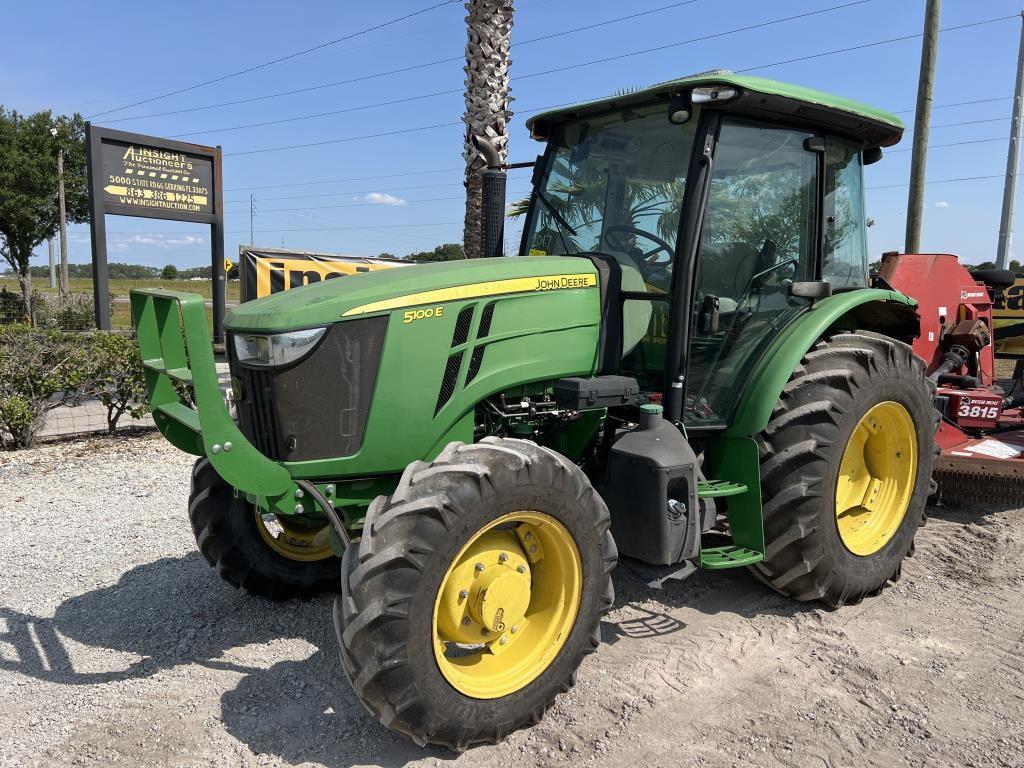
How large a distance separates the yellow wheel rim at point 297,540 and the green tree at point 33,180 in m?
25.6

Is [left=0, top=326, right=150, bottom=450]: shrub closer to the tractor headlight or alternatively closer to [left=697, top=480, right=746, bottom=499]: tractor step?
the tractor headlight

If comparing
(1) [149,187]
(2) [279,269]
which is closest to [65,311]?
(1) [149,187]

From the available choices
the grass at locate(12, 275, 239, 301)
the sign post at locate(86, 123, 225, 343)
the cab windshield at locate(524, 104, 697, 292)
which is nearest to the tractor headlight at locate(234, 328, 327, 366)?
the cab windshield at locate(524, 104, 697, 292)

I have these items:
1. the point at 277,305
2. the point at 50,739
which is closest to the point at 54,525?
the point at 50,739

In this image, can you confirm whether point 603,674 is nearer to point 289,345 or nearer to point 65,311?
point 289,345

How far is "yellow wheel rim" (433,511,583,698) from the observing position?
286 centimetres

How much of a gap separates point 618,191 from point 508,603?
6.98 ft

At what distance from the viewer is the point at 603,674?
3.35 m

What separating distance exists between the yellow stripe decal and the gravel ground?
4.22 feet

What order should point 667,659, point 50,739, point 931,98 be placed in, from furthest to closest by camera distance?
point 931,98
point 667,659
point 50,739

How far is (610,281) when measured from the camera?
3.65 meters

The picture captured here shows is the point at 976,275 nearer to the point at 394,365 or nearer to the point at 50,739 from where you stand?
the point at 394,365

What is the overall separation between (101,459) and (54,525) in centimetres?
173

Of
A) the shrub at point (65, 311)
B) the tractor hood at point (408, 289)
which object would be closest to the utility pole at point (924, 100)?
the tractor hood at point (408, 289)
